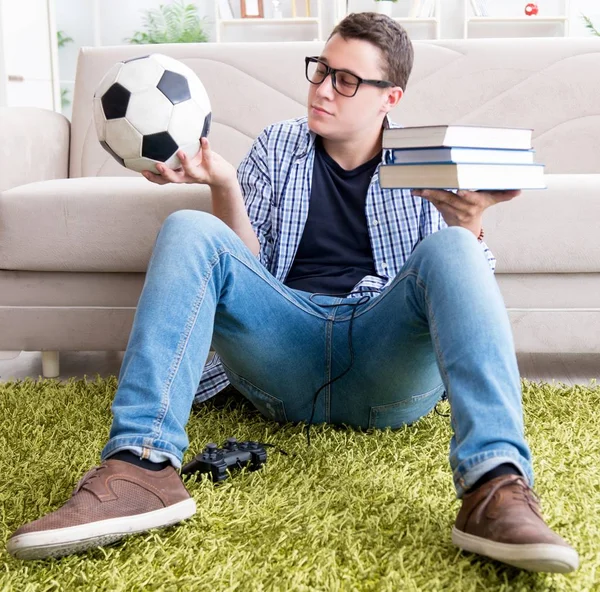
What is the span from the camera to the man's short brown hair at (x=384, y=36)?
137cm

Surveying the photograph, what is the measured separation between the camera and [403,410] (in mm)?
1299

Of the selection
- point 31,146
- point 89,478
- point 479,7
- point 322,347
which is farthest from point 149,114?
Result: point 479,7

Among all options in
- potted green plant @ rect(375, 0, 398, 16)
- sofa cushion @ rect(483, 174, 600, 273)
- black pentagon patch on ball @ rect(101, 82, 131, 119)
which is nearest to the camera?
black pentagon patch on ball @ rect(101, 82, 131, 119)

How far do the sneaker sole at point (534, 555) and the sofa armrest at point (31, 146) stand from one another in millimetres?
1596

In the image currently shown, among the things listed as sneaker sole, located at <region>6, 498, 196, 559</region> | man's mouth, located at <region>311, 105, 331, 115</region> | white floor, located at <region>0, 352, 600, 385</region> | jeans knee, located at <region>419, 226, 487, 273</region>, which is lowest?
white floor, located at <region>0, 352, 600, 385</region>

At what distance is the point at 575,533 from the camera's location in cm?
97

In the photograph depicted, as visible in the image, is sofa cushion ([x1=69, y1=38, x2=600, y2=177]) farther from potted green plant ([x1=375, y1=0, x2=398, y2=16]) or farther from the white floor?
potted green plant ([x1=375, y1=0, x2=398, y2=16])

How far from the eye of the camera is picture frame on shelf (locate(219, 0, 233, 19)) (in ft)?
15.6

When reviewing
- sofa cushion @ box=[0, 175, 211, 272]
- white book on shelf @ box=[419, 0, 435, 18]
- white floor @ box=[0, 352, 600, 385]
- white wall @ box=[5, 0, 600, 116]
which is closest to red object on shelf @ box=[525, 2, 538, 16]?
white wall @ box=[5, 0, 600, 116]

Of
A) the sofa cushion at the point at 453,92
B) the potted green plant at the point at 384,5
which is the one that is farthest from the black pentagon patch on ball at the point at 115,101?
the potted green plant at the point at 384,5

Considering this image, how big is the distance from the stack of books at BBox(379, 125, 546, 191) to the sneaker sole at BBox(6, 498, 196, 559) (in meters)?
0.58

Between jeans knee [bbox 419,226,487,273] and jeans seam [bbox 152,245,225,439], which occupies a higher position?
jeans knee [bbox 419,226,487,273]

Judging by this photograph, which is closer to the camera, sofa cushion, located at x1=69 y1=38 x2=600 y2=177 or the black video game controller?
the black video game controller

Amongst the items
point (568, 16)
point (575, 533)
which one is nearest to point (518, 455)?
point (575, 533)
